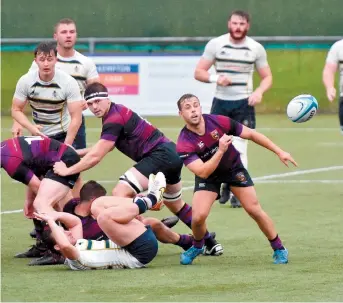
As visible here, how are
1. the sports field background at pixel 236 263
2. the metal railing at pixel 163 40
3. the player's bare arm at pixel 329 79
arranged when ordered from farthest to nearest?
1. the metal railing at pixel 163 40
2. the player's bare arm at pixel 329 79
3. the sports field background at pixel 236 263

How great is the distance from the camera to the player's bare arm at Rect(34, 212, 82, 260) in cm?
1052

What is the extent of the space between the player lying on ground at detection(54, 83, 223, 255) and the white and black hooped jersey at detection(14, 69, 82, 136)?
1471mm

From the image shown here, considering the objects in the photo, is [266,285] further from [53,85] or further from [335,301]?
[53,85]

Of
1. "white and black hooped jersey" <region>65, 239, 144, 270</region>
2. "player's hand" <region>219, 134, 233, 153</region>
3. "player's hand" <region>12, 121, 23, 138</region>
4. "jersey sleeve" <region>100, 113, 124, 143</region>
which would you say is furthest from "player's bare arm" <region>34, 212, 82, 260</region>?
"player's hand" <region>12, 121, 23, 138</region>

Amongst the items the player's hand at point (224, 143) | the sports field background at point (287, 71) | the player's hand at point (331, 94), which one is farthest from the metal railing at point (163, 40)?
the player's hand at point (224, 143)

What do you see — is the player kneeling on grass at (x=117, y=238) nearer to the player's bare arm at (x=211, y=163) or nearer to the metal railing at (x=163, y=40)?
the player's bare arm at (x=211, y=163)

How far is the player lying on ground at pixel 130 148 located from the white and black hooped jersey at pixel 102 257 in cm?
77

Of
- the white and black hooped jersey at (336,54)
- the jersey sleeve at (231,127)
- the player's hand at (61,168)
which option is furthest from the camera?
the white and black hooped jersey at (336,54)

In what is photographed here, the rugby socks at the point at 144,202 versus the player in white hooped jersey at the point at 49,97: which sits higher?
the player in white hooped jersey at the point at 49,97

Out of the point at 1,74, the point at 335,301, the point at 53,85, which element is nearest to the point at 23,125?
the point at 53,85

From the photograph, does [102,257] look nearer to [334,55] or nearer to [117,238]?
[117,238]

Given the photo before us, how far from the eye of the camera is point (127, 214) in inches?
417

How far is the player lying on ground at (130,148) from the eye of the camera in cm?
1121

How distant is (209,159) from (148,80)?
530 inches
